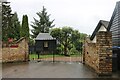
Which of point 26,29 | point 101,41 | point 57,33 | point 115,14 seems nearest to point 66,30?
point 57,33

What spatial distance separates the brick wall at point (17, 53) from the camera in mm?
12828

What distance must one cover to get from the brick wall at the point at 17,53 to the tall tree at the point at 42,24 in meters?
27.2

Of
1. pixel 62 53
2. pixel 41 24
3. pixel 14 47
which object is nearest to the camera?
pixel 14 47

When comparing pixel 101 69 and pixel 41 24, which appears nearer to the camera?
pixel 101 69

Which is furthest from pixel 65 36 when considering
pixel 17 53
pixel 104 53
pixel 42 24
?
pixel 104 53

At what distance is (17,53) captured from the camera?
13.4 meters

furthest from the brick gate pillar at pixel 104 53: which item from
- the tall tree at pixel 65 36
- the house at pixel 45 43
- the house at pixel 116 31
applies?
the house at pixel 45 43

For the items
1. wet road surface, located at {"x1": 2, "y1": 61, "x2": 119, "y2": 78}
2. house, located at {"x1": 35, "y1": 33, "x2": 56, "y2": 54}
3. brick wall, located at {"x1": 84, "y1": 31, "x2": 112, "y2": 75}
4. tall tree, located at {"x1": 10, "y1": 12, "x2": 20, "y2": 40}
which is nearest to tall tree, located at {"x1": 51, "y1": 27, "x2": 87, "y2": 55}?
house, located at {"x1": 35, "y1": 33, "x2": 56, "y2": 54}

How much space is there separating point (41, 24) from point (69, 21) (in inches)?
286

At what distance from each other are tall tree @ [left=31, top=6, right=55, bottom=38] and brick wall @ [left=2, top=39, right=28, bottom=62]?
27.2 metres

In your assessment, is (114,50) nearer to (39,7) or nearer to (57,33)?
(57,33)

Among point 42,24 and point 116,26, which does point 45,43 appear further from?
point 42,24

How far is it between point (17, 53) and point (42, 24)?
98.8ft

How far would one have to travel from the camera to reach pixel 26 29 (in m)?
27.9
